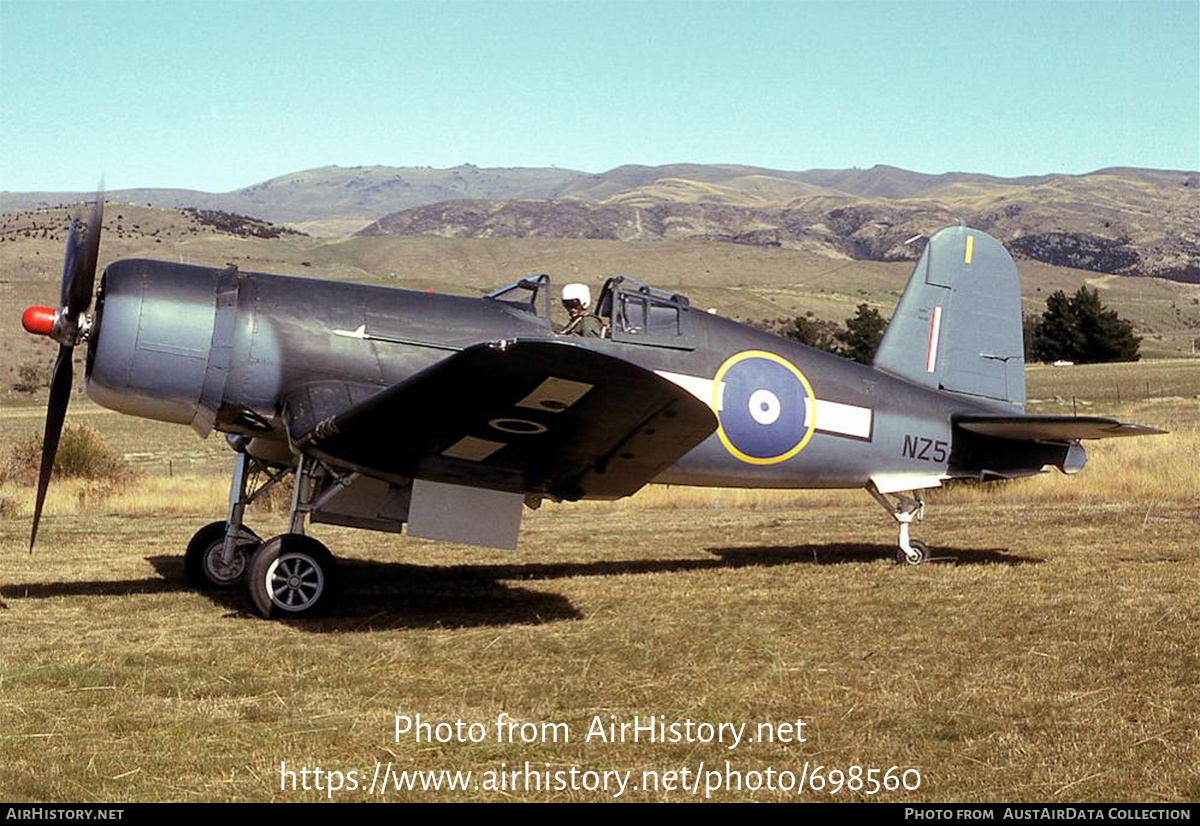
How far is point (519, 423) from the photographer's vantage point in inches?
309

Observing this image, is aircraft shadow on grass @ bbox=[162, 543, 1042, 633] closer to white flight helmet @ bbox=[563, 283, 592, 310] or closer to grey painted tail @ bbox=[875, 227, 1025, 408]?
grey painted tail @ bbox=[875, 227, 1025, 408]

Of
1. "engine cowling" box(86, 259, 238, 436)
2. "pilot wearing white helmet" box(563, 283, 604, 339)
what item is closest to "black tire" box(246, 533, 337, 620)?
"engine cowling" box(86, 259, 238, 436)

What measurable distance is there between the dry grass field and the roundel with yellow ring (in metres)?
1.03

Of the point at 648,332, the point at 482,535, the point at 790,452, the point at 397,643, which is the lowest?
the point at 397,643

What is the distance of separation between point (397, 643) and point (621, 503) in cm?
1017

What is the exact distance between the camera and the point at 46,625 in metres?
8.27

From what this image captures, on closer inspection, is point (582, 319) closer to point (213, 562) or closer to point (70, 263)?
point (213, 562)

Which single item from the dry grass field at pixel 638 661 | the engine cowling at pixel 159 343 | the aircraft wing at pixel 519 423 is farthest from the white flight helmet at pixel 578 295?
the engine cowling at pixel 159 343

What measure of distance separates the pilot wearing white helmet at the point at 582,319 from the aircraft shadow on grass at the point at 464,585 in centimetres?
194

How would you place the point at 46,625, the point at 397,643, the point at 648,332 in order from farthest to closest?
the point at 648,332
the point at 46,625
the point at 397,643

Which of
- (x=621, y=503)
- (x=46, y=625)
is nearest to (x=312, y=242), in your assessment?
(x=621, y=503)

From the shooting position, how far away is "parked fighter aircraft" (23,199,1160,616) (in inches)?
306

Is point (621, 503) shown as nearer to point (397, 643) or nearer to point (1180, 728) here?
point (397, 643)
